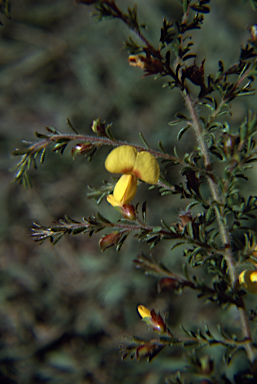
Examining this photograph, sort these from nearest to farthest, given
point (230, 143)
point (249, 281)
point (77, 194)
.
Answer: point (230, 143) < point (249, 281) < point (77, 194)

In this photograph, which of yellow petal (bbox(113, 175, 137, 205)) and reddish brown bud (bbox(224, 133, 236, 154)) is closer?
reddish brown bud (bbox(224, 133, 236, 154))

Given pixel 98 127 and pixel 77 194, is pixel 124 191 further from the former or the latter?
pixel 77 194

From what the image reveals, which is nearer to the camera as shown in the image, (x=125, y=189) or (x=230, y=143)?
(x=230, y=143)

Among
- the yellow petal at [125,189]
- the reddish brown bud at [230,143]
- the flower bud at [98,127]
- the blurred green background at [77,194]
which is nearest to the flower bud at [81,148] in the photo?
the flower bud at [98,127]

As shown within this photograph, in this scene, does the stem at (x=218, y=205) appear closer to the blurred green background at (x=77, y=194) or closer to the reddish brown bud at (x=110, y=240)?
the reddish brown bud at (x=110, y=240)

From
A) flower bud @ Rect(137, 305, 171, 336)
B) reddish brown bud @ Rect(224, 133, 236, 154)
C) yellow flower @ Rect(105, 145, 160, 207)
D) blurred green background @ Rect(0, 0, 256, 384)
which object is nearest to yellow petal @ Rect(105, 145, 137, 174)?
yellow flower @ Rect(105, 145, 160, 207)

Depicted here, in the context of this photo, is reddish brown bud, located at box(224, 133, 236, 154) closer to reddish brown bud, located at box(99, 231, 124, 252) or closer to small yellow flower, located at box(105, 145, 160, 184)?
small yellow flower, located at box(105, 145, 160, 184)

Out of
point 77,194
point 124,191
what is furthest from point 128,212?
point 77,194
